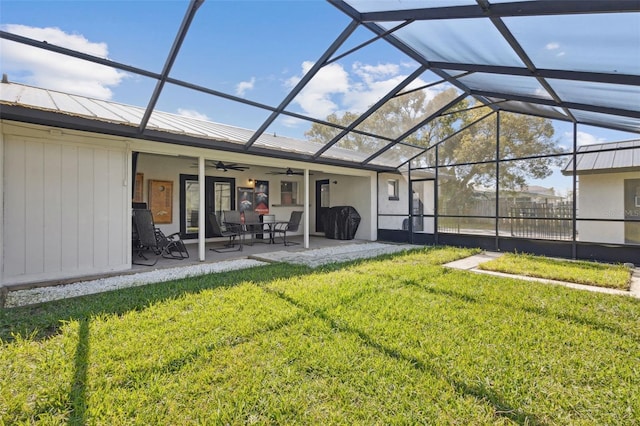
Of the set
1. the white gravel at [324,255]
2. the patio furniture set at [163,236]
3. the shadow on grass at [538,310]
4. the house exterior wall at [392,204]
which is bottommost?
the shadow on grass at [538,310]

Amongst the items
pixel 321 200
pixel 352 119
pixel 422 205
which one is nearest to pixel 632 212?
pixel 422 205

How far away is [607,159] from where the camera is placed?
7.40m

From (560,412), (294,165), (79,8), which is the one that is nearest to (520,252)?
(294,165)

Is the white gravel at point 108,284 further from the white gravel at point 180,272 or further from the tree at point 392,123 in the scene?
the tree at point 392,123

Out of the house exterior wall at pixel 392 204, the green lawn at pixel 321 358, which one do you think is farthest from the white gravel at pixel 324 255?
the green lawn at pixel 321 358

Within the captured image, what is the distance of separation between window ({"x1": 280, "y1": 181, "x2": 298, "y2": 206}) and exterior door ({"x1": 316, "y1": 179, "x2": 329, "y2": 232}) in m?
0.91

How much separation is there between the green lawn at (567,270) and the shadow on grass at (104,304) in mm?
3953

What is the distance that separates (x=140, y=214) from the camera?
20.8 feet

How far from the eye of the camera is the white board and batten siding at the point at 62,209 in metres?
4.58

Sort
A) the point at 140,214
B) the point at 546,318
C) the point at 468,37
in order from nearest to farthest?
the point at 546,318, the point at 468,37, the point at 140,214

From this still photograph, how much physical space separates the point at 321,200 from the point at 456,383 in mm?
10207

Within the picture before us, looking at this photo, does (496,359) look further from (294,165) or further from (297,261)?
(294,165)

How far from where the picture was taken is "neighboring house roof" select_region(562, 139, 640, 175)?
6836mm

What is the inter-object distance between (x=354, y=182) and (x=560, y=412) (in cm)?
945
